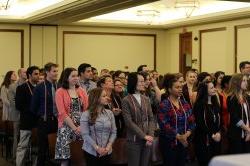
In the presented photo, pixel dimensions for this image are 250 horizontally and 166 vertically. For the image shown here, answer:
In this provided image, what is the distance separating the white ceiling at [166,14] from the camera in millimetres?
11094

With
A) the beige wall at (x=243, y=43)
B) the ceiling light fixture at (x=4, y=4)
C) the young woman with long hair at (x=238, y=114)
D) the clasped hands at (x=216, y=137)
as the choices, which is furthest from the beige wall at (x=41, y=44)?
the clasped hands at (x=216, y=137)

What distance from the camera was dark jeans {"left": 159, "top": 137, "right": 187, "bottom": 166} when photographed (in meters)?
4.84

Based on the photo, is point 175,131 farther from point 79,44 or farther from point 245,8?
point 79,44

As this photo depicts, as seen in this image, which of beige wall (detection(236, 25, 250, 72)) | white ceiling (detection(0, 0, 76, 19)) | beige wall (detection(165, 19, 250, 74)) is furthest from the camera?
beige wall (detection(165, 19, 250, 74))

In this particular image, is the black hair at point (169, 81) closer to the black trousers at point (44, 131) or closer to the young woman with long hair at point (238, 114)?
the young woman with long hair at point (238, 114)

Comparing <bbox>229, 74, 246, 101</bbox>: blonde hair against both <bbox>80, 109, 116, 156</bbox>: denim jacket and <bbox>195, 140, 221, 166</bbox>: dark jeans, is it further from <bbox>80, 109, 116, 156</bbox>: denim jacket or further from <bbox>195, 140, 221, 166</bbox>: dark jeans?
<bbox>80, 109, 116, 156</bbox>: denim jacket

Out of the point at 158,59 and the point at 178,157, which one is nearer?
the point at 178,157

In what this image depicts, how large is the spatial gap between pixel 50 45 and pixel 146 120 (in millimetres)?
8643

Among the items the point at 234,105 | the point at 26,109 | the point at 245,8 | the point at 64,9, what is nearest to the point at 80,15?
the point at 64,9

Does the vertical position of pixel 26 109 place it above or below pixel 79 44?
below

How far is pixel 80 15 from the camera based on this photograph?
10609 mm

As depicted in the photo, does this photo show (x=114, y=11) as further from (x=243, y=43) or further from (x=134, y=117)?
(x=134, y=117)

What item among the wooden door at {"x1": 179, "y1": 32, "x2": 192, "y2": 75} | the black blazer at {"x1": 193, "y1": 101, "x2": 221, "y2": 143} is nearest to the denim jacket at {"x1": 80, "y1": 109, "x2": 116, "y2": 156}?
the black blazer at {"x1": 193, "y1": 101, "x2": 221, "y2": 143}

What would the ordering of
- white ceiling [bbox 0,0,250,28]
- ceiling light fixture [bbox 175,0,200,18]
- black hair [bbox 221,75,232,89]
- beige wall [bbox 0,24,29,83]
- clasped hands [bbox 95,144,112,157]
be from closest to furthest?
clasped hands [bbox 95,144,112,157] → black hair [bbox 221,75,232,89] → white ceiling [bbox 0,0,250,28] → ceiling light fixture [bbox 175,0,200,18] → beige wall [bbox 0,24,29,83]
